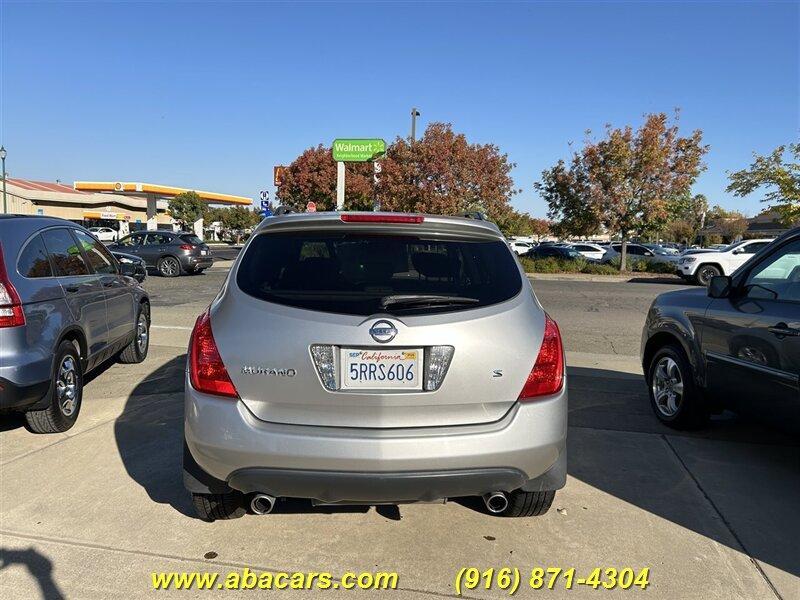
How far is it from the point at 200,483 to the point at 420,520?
1.23 m

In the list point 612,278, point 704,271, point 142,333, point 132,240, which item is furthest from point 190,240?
point 704,271

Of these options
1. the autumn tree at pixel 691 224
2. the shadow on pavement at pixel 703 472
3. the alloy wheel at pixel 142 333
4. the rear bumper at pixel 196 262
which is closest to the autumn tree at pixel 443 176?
the rear bumper at pixel 196 262

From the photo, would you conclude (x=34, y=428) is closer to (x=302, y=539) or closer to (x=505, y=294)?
(x=302, y=539)

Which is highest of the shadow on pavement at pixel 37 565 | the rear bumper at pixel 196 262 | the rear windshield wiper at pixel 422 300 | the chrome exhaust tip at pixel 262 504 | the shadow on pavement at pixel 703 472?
the rear windshield wiper at pixel 422 300

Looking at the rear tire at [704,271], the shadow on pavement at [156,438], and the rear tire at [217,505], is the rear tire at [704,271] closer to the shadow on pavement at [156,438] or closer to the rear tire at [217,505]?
the shadow on pavement at [156,438]

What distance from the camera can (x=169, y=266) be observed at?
67.6 ft

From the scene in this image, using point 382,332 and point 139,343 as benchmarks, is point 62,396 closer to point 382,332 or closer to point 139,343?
point 139,343

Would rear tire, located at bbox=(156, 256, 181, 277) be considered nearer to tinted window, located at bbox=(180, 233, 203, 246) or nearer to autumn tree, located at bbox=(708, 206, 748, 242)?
tinted window, located at bbox=(180, 233, 203, 246)

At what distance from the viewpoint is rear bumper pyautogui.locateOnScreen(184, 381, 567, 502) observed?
2555mm

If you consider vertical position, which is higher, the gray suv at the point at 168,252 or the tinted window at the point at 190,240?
the tinted window at the point at 190,240

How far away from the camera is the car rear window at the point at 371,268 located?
279 centimetres

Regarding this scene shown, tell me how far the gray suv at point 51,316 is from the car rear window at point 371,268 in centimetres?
222

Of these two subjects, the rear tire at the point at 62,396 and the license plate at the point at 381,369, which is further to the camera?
the rear tire at the point at 62,396

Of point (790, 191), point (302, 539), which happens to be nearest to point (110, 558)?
point (302, 539)
